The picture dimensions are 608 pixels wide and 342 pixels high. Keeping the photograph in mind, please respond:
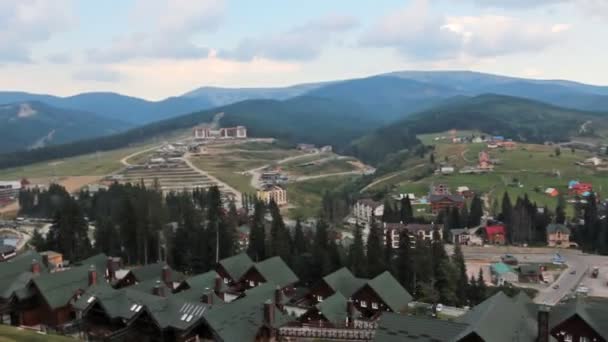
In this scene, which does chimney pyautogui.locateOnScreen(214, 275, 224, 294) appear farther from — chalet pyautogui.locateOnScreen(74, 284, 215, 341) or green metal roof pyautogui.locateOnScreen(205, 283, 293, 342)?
green metal roof pyautogui.locateOnScreen(205, 283, 293, 342)

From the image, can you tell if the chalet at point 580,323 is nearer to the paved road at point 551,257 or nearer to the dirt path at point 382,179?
the paved road at point 551,257

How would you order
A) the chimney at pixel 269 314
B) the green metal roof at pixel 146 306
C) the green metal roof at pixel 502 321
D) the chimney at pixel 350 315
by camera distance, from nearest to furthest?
1. the green metal roof at pixel 502 321
2. the green metal roof at pixel 146 306
3. the chimney at pixel 269 314
4. the chimney at pixel 350 315

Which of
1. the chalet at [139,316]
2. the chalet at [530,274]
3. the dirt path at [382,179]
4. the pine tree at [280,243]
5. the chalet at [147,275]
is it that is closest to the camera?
the chalet at [139,316]

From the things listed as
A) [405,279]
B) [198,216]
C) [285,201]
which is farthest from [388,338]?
[285,201]

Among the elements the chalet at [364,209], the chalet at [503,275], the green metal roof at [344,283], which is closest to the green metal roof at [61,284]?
the green metal roof at [344,283]

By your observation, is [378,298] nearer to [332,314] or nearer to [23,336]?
[332,314]

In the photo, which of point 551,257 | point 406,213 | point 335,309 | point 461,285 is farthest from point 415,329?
point 406,213

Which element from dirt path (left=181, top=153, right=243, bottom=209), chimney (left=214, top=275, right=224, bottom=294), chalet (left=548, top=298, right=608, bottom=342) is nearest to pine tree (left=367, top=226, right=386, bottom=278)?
chimney (left=214, top=275, right=224, bottom=294)

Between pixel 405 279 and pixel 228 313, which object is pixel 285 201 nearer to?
pixel 405 279
